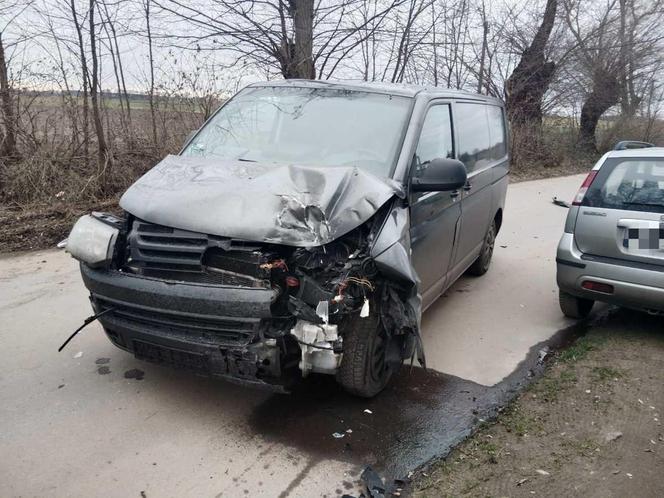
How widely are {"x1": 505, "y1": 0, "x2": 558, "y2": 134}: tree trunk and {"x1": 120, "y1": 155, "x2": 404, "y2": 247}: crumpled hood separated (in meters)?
15.9

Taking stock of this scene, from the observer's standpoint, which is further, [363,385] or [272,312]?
[363,385]

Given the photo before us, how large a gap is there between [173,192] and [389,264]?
1.39 metres

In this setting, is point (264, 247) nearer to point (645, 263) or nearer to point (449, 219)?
point (449, 219)

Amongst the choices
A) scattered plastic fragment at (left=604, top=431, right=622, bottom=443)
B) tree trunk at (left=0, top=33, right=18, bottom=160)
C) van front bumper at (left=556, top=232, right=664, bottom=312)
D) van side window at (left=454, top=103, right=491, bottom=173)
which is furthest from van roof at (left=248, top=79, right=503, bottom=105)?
tree trunk at (left=0, top=33, right=18, bottom=160)

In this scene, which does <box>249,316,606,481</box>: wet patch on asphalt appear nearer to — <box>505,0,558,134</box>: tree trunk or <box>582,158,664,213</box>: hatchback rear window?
<box>582,158,664,213</box>: hatchback rear window

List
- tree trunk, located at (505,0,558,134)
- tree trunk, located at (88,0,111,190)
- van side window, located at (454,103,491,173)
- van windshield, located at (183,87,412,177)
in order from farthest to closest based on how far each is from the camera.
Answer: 1. tree trunk, located at (505,0,558,134)
2. tree trunk, located at (88,0,111,190)
3. van side window, located at (454,103,491,173)
4. van windshield, located at (183,87,412,177)

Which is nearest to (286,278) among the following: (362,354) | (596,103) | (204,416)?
(362,354)

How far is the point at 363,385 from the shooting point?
3342mm

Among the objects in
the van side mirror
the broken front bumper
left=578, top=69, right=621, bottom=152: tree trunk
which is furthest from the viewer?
left=578, top=69, right=621, bottom=152: tree trunk

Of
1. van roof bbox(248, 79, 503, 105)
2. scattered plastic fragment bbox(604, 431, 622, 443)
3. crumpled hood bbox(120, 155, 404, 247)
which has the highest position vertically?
van roof bbox(248, 79, 503, 105)

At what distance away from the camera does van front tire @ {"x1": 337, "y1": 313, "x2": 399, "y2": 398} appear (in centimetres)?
323

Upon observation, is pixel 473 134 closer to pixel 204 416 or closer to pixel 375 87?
pixel 375 87

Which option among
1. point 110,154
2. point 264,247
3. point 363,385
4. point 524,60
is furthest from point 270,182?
point 524,60

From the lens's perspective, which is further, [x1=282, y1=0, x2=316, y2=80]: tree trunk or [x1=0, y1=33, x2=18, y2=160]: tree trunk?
[x1=282, y1=0, x2=316, y2=80]: tree trunk
